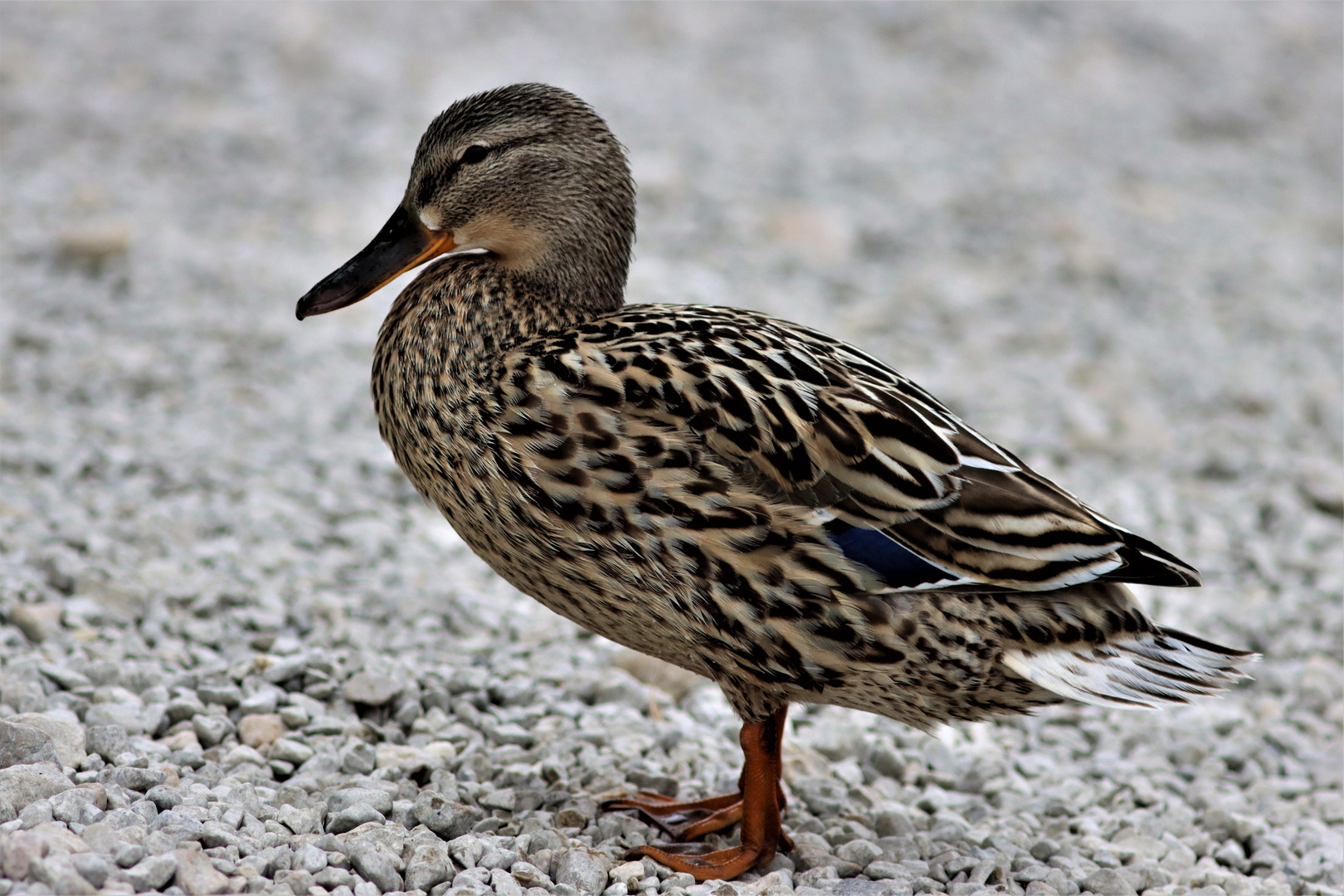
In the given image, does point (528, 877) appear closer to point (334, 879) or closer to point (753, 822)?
point (334, 879)

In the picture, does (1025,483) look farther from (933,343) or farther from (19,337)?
(19,337)

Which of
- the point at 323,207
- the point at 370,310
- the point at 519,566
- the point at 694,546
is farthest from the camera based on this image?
the point at 323,207

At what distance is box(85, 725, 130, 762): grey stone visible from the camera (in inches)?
144

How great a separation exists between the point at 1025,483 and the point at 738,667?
859 mm

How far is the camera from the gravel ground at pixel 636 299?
378 cm

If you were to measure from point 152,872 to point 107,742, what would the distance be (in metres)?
0.82

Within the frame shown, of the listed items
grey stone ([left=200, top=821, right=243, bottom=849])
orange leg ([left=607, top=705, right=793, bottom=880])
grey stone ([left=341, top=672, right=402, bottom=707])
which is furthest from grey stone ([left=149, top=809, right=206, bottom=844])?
orange leg ([left=607, top=705, right=793, bottom=880])

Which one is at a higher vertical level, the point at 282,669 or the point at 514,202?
the point at 514,202

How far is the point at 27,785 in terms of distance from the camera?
10.6 feet

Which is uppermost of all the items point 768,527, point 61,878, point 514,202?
point 514,202

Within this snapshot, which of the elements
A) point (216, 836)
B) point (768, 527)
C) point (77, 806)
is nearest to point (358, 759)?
point (216, 836)

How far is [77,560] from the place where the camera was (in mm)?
4695

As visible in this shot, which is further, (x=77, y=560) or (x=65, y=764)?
(x=77, y=560)

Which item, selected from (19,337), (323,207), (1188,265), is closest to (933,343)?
(1188,265)
